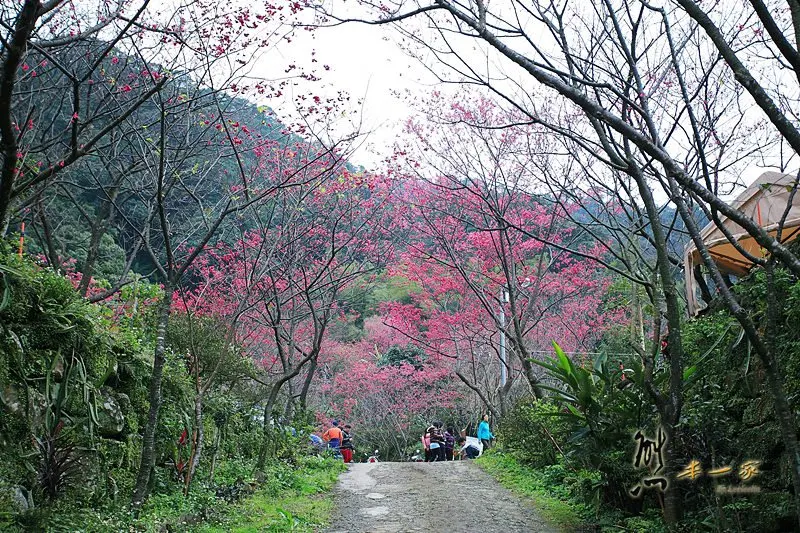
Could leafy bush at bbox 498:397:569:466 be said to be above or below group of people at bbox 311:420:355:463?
above

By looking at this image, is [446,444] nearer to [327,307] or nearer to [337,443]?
[337,443]

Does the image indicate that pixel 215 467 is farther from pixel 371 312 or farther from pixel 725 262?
pixel 371 312

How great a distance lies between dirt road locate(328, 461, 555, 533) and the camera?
634cm

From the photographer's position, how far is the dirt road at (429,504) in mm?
6336

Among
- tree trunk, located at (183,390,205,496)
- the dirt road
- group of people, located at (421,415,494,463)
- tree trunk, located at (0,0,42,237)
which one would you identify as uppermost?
tree trunk, located at (0,0,42,237)

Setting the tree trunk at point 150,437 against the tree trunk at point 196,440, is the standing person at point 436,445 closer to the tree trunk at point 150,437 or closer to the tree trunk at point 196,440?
the tree trunk at point 196,440

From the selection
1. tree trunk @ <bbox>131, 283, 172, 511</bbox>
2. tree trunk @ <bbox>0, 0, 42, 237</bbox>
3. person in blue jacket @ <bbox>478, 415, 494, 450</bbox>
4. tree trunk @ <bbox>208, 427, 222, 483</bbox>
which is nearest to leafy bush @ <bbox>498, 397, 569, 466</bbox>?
person in blue jacket @ <bbox>478, 415, 494, 450</bbox>

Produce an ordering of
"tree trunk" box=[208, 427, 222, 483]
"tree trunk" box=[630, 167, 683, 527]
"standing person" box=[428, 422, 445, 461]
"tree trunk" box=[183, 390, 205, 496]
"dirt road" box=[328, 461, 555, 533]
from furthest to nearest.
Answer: "standing person" box=[428, 422, 445, 461]
"tree trunk" box=[208, 427, 222, 483]
"tree trunk" box=[183, 390, 205, 496]
"dirt road" box=[328, 461, 555, 533]
"tree trunk" box=[630, 167, 683, 527]

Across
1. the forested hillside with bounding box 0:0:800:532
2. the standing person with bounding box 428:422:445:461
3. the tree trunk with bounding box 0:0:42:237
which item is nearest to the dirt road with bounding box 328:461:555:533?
the forested hillside with bounding box 0:0:800:532

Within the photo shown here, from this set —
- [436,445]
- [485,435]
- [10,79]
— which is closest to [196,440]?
[10,79]

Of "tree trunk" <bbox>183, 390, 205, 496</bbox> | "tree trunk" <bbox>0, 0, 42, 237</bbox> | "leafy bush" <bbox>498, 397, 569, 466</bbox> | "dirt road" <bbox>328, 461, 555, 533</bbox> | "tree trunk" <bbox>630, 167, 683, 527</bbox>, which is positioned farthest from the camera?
"leafy bush" <bbox>498, 397, 569, 466</bbox>

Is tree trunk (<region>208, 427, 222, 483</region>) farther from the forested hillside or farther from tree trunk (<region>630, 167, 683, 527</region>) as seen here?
tree trunk (<region>630, 167, 683, 527</region>)

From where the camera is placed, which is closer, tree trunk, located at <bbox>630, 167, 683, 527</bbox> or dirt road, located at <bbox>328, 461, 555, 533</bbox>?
tree trunk, located at <bbox>630, 167, 683, 527</bbox>

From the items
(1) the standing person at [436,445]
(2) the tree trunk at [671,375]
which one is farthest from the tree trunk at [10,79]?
(1) the standing person at [436,445]
